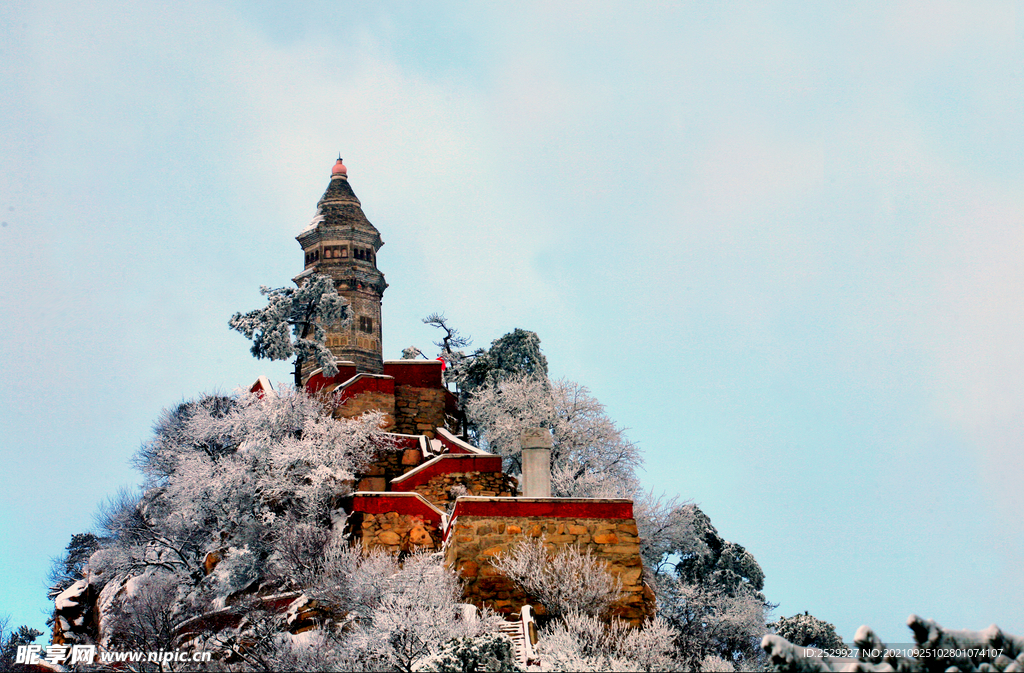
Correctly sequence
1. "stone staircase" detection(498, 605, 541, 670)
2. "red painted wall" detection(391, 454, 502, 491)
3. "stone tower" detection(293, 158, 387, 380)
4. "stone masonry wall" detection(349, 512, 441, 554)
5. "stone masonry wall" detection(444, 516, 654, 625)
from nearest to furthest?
"stone staircase" detection(498, 605, 541, 670), "stone masonry wall" detection(444, 516, 654, 625), "stone masonry wall" detection(349, 512, 441, 554), "red painted wall" detection(391, 454, 502, 491), "stone tower" detection(293, 158, 387, 380)

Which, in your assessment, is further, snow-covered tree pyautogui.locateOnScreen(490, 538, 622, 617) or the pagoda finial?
the pagoda finial

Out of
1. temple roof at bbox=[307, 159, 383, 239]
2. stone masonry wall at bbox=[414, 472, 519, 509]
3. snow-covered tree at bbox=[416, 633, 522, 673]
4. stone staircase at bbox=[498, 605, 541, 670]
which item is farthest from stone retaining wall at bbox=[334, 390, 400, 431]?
snow-covered tree at bbox=[416, 633, 522, 673]

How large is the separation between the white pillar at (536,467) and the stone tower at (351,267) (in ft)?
81.0

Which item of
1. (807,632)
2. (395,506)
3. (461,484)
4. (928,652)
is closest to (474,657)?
(928,652)

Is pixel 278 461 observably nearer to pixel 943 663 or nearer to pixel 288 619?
pixel 288 619

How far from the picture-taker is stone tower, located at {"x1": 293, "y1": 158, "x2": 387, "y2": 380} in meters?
49.7

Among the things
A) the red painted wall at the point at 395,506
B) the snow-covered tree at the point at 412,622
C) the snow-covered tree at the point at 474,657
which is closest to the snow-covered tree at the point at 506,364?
the red painted wall at the point at 395,506

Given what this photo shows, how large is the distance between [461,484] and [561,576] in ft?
31.8

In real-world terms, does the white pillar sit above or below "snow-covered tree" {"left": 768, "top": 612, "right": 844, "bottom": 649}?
above

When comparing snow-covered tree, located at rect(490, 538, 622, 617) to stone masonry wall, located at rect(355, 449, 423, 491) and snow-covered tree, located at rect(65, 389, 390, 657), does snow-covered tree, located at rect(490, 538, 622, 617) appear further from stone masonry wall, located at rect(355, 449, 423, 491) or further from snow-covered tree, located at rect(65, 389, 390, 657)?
stone masonry wall, located at rect(355, 449, 423, 491)

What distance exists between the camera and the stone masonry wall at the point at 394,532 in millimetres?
26078

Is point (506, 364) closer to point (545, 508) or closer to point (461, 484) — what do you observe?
point (461, 484)

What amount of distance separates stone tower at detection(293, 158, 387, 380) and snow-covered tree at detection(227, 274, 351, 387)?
11831 millimetres

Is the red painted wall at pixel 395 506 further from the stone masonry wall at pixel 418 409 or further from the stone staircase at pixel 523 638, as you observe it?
the stone masonry wall at pixel 418 409
